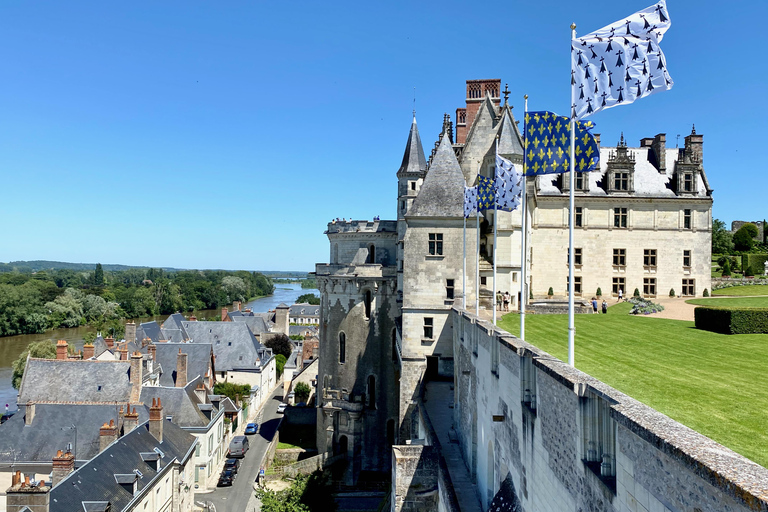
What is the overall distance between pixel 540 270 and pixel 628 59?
28.1 m

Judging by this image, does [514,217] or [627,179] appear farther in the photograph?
[627,179]

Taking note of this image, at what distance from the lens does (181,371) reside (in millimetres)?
38000

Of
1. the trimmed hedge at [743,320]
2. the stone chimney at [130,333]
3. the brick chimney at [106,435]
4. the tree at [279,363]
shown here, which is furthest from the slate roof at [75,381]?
the tree at [279,363]

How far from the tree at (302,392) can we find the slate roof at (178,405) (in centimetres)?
1772

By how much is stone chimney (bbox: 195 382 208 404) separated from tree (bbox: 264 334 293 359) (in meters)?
32.1

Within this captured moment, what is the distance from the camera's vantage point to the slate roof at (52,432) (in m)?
25.6

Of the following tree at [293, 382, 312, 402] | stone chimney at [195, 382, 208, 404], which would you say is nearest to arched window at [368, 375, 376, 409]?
stone chimney at [195, 382, 208, 404]

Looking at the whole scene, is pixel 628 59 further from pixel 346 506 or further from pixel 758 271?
pixel 758 271

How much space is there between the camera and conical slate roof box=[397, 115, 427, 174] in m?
34.9

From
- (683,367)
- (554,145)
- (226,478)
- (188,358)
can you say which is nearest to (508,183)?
(554,145)

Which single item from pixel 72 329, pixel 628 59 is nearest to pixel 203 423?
pixel 628 59

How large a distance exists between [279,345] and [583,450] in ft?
221

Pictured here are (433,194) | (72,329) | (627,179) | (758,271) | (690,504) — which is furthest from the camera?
(72,329)

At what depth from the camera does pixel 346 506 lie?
28625mm
